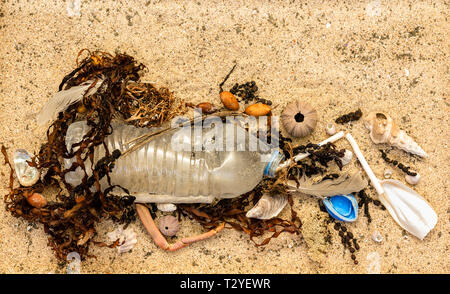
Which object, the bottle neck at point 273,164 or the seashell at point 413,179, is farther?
the seashell at point 413,179

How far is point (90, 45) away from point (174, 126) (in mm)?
910

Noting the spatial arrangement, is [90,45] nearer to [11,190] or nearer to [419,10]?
[11,190]

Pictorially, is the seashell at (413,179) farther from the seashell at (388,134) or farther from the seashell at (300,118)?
the seashell at (300,118)

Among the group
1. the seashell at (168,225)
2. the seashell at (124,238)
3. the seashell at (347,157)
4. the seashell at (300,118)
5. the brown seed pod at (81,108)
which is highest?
the brown seed pod at (81,108)

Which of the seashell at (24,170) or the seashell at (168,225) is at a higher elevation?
the seashell at (24,170)

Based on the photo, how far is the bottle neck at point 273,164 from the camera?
342 centimetres

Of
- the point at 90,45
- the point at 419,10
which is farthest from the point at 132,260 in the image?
the point at 419,10

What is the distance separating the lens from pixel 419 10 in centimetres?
364

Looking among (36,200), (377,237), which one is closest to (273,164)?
(377,237)

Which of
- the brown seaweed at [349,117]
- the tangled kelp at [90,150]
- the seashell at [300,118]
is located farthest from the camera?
the brown seaweed at [349,117]

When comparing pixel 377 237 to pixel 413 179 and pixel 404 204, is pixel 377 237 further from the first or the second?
pixel 413 179

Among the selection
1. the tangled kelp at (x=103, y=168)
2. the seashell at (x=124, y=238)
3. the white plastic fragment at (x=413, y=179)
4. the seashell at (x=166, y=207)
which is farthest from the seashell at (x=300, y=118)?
the seashell at (x=124, y=238)

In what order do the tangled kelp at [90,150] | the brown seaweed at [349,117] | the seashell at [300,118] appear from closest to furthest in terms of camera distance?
the tangled kelp at [90,150] < the seashell at [300,118] < the brown seaweed at [349,117]

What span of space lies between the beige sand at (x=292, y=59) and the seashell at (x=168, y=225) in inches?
32.2
